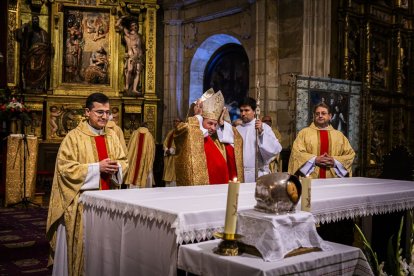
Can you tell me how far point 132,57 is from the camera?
1310 centimetres

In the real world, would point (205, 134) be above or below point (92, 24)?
below

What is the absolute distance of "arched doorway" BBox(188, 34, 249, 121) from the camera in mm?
13680

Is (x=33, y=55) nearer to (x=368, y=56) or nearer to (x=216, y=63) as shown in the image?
(x=216, y=63)

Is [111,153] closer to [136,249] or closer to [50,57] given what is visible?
[136,249]

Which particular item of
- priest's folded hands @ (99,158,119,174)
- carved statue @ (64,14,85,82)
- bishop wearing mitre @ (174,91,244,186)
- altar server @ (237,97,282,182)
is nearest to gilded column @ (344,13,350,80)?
altar server @ (237,97,282,182)

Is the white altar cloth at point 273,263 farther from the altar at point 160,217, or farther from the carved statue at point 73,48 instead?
the carved statue at point 73,48

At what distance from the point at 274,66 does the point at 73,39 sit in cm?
540

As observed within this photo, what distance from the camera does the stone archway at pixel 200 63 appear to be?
1398 cm

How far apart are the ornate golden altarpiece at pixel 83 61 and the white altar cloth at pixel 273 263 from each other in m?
10.4

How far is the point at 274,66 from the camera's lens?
436 inches

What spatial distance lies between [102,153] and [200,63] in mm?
10244

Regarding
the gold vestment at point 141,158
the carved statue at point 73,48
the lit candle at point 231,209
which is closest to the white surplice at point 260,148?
the lit candle at point 231,209

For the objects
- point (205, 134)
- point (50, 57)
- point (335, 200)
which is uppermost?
point (50, 57)

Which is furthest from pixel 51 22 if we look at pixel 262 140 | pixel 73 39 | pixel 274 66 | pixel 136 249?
pixel 136 249
